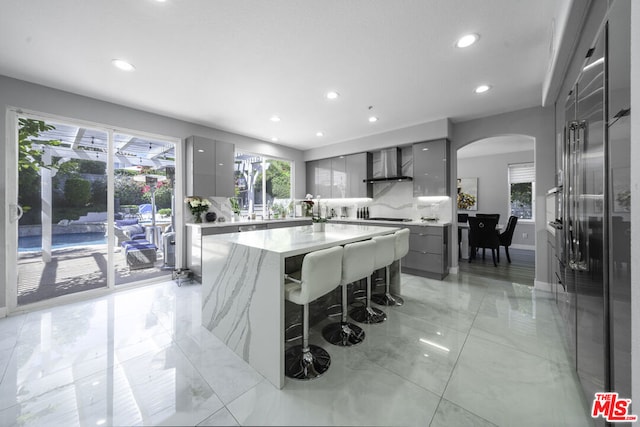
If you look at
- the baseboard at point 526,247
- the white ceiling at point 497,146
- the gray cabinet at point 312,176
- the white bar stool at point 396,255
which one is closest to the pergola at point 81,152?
the gray cabinet at point 312,176

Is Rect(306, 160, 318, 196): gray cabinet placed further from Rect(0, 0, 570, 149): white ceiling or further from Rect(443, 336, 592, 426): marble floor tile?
Rect(443, 336, 592, 426): marble floor tile

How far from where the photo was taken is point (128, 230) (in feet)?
11.9

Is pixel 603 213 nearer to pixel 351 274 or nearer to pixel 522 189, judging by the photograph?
pixel 351 274

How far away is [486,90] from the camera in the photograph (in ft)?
9.79

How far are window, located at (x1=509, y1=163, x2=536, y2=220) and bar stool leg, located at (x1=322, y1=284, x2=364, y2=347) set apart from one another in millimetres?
6762

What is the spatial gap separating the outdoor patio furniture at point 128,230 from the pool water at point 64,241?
0.19m

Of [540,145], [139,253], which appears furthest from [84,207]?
[540,145]

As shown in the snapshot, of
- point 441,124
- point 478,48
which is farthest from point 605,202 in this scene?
point 441,124

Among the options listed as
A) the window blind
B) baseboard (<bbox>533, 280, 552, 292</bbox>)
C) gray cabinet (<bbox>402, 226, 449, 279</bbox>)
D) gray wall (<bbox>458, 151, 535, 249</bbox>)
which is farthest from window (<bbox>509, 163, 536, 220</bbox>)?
gray cabinet (<bbox>402, 226, 449, 279</bbox>)

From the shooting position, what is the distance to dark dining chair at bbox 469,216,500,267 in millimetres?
4715

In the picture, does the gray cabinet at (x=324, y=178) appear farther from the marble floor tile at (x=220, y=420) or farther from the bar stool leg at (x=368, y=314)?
the marble floor tile at (x=220, y=420)

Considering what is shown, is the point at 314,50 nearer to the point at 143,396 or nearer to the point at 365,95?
the point at 365,95

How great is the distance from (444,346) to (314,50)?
114 inches

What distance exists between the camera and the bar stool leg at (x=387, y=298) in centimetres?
285
